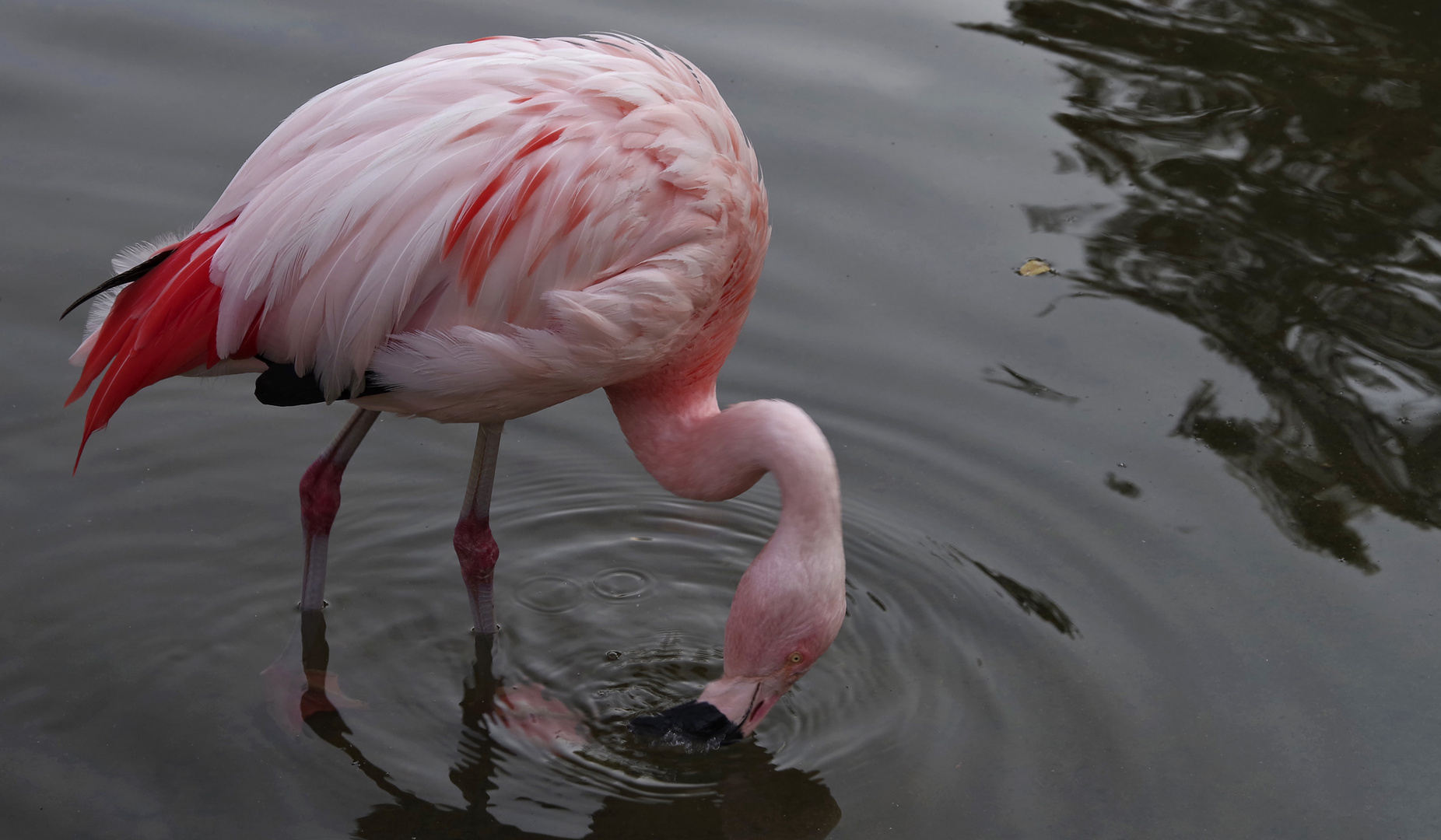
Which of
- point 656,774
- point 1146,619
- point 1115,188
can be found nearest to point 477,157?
point 656,774

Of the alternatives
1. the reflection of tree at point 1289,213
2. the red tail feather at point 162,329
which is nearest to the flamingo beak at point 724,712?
the red tail feather at point 162,329

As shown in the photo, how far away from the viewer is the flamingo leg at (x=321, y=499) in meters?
4.53

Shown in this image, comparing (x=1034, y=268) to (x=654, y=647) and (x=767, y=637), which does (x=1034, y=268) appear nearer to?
(x=654, y=647)

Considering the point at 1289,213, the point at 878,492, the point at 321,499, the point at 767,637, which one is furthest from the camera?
the point at 1289,213

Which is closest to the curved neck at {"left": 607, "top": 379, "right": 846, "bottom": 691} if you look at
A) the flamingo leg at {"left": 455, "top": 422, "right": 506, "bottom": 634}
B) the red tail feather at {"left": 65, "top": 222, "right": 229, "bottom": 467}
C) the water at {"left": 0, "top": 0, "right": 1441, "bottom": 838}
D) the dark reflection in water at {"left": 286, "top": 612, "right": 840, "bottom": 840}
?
the dark reflection in water at {"left": 286, "top": 612, "right": 840, "bottom": 840}

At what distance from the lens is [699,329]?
412cm

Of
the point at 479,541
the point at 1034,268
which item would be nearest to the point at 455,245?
the point at 479,541

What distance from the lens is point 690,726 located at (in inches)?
160

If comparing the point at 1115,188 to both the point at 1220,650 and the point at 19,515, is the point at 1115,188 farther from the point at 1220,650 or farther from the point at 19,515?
the point at 19,515

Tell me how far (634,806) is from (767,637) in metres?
0.66

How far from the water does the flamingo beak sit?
11 cm

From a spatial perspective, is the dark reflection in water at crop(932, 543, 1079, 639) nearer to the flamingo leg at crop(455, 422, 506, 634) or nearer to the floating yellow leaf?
the flamingo leg at crop(455, 422, 506, 634)

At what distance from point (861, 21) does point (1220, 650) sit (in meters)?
4.91

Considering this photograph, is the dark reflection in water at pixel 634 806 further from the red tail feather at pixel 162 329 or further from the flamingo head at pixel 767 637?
the red tail feather at pixel 162 329
